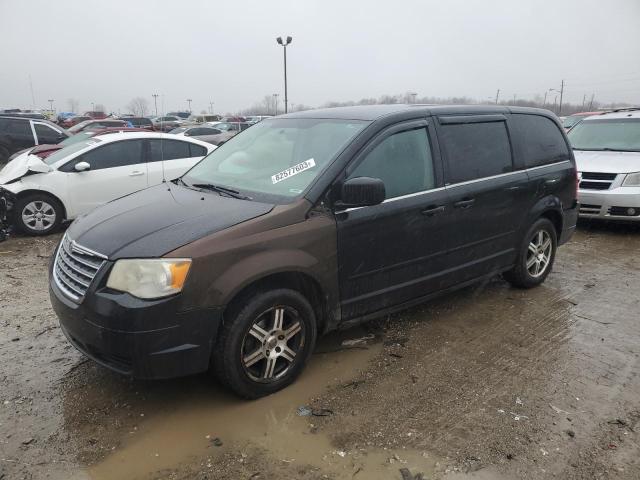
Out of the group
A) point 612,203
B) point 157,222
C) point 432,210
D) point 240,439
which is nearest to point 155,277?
point 157,222

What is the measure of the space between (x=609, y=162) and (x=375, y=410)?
21.7ft

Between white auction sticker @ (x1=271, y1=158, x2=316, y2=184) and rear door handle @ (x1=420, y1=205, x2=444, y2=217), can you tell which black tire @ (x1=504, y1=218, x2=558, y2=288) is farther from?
white auction sticker @ (x1=271, y1=158, x2=316, y2=184)

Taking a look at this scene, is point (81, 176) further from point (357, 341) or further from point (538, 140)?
point (538, 140)

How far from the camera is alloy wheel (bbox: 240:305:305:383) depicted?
312 centimetres

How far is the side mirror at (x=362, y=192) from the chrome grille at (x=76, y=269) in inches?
60.1

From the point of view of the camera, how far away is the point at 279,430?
9.70 ft

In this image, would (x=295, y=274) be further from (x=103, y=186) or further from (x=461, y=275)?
(x=103, y=186)

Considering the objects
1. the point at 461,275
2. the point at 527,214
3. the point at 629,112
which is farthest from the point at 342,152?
the point at 629,112

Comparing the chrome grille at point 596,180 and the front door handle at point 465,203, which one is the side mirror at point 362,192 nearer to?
the front door handle at point 465,203

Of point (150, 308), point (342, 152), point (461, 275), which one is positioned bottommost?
point (461, 275)

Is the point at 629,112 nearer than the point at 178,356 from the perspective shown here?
No

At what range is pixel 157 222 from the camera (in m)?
3.13

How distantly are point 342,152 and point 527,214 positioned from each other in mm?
2301

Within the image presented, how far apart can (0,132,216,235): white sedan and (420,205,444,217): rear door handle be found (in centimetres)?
548
